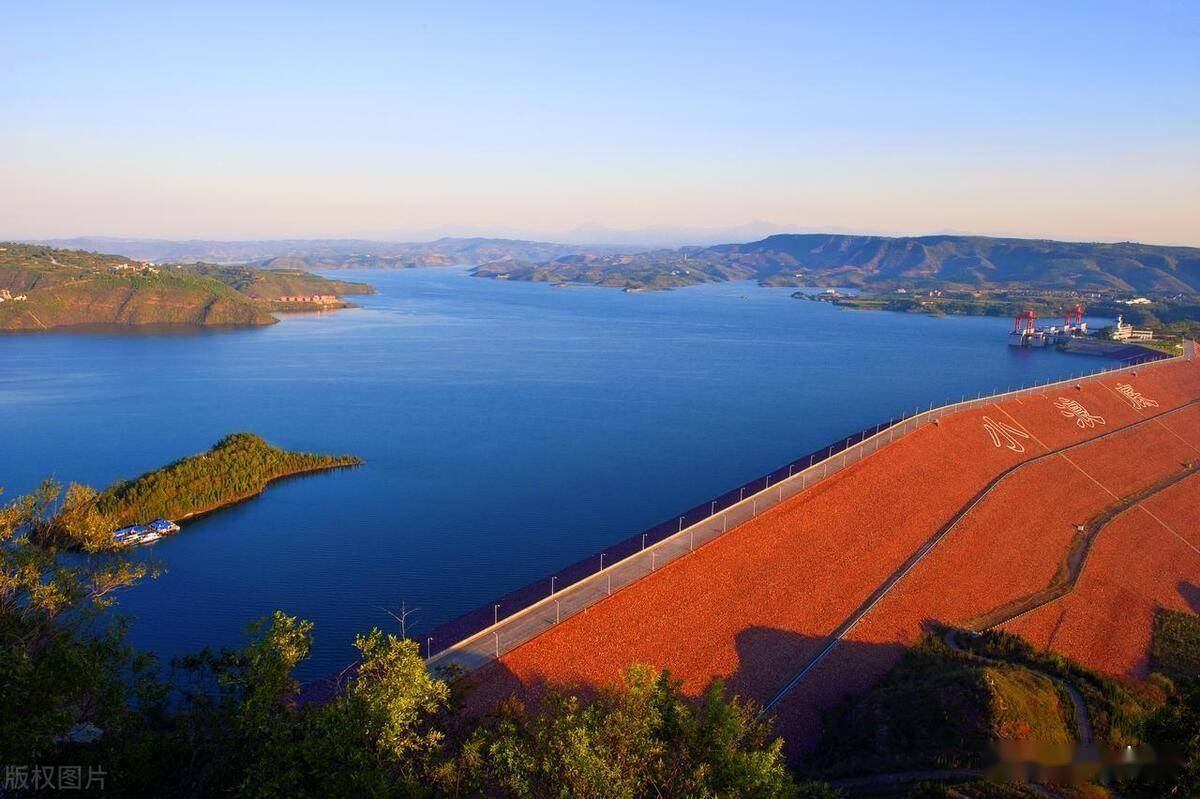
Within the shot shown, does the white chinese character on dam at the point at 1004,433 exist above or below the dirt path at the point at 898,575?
above

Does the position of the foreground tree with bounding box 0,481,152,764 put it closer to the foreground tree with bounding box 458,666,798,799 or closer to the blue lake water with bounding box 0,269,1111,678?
the foreground tree with bounding box 458,666,798,799

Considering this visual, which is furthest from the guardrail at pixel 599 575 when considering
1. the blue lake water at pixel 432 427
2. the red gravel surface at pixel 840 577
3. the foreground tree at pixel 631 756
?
the foreground tree at pixel 631 756

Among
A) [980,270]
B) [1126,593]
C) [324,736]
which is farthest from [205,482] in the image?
[980,270]

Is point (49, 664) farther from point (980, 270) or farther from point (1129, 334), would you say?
point (980, 270)

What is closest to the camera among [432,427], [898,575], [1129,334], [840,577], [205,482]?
[840,577]

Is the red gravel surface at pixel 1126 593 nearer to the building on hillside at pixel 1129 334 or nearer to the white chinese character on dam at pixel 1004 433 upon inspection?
the white chinese character on dam at pixel 1004 433

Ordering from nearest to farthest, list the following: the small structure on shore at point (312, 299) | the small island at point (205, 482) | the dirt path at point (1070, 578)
A: the dirt path at point (1070, 578) < the small island at point (205, 482) < the small structure on shore at point (312, 299)

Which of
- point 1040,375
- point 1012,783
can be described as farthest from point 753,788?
point 1040,375
